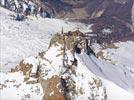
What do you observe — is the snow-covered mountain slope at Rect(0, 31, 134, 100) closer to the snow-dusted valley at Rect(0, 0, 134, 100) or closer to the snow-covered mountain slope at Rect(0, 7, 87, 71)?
the snow-dusted valley at Rect(0, 0, 134, 100)

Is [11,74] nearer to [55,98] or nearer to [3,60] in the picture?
[55,98]

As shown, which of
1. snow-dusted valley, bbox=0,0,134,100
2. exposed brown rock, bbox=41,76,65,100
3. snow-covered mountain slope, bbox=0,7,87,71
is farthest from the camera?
snow-covered mountain slope, bbox=0,7,87,71

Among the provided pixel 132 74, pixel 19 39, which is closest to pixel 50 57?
pixel 132 74

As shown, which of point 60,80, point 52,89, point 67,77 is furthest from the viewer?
point 67,77

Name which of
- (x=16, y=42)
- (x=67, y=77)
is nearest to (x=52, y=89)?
(x=67, y=77)

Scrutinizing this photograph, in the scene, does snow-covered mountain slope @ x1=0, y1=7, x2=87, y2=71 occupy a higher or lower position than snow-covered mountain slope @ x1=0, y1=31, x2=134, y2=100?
lower

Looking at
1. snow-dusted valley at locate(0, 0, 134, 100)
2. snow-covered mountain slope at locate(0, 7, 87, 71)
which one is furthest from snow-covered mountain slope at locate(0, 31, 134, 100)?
snow-covered mountain slope at locate(0, 7, 87, 71)

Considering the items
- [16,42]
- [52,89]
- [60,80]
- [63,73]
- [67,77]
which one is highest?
[63,73]

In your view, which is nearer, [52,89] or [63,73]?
[52,89]

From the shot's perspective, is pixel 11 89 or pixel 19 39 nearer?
pixel 11 89

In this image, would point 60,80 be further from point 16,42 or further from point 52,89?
point 16,42

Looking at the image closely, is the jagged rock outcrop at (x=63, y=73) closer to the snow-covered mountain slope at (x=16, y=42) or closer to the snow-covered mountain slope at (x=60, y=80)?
the snow-covered mountain slope at (x=60, y=80)
